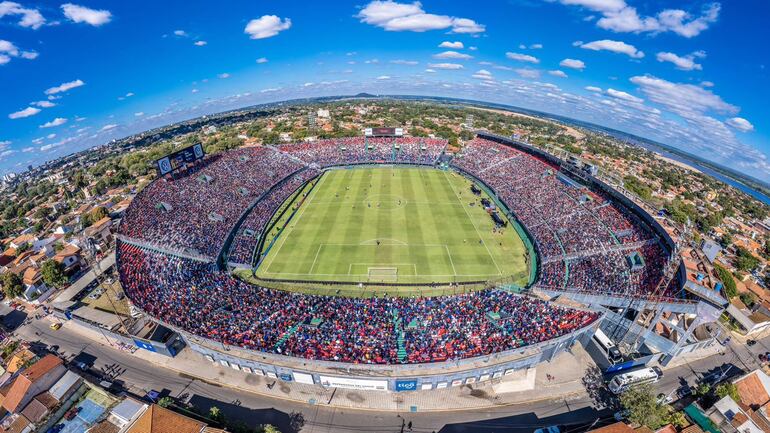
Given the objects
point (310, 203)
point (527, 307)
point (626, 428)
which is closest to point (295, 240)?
point (310, 203)

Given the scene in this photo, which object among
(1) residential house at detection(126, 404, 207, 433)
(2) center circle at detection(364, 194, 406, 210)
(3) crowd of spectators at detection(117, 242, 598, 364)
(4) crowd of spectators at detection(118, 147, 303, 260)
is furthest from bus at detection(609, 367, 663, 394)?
(4) crowd of spectators at detection(118, 147, 303, 260)

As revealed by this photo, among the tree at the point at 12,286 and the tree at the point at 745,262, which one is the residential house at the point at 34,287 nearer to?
the tree at the point at 12,286

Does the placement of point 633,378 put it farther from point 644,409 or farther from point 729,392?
point 729,392

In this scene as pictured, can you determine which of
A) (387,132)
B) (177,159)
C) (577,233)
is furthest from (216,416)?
(387,132)

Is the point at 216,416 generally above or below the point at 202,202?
below

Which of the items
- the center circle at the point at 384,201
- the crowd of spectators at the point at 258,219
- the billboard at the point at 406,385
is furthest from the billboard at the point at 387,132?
the billboard at the point at 406,385

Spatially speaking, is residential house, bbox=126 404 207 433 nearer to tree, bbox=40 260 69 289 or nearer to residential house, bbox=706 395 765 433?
tree, bbox=40 260 69 289

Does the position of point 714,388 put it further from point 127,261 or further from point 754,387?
point 127,261
